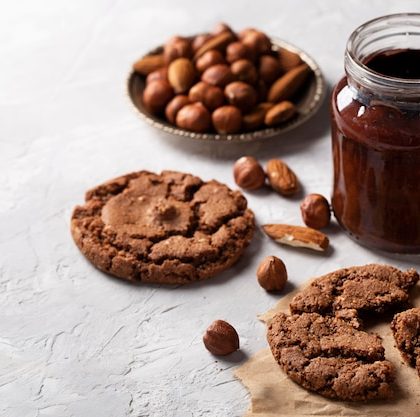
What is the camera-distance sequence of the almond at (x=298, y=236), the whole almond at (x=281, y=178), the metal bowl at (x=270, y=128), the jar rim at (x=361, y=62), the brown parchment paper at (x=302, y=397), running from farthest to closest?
1. the metal bowl at (x=270, y=128)
2. the whole almond at (x=281, y=178)
3. the almond at (x=298, y=236)
4. the jar rim at (x=361, y=62)
5. the brown parchment paper at (x=302, y=397)

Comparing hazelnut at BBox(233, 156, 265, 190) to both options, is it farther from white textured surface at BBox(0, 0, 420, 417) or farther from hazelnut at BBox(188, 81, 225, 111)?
hazelnut at BBox(188, 81, 225, 111)

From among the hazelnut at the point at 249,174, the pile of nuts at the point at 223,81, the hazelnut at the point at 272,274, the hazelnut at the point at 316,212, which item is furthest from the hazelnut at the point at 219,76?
the hazelnut at the point at 272,274

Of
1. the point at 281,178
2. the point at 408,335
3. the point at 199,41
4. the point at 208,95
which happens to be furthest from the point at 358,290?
the point at 199,41

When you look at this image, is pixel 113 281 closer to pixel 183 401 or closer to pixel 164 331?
pixel 164 331

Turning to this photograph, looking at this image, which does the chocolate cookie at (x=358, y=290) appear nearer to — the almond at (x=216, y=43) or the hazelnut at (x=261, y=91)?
the hazelnut at (x=261, y=91)

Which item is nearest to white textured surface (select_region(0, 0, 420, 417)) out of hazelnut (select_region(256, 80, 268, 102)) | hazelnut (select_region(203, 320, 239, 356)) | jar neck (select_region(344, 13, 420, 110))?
hazelnut (select_region(203, 320, 239, 356))
